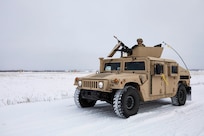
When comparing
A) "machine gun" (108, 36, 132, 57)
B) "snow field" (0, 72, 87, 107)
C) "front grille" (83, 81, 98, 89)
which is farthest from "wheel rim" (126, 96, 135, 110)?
"snow field" (0, 72, 87, 107)

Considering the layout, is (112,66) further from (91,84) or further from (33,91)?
(33,91)

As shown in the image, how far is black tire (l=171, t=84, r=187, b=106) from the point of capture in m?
7.76

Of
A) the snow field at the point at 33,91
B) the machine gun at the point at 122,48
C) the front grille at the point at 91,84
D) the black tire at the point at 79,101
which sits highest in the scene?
the machine gun at the point at 122,48

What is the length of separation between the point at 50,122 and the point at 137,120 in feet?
7.71

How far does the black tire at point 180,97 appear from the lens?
7.76 m

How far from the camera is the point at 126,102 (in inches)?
227

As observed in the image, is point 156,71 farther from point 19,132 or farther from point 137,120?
point 19,132

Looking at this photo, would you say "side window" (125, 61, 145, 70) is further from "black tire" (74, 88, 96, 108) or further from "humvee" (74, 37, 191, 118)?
"black tire" (74, 88, 96, 108)

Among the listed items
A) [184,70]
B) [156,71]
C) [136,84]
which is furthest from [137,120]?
[184,70]

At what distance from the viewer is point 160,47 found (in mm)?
7918

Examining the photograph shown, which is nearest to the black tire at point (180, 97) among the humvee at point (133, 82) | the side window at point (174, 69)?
the humvee at point (133, 82)

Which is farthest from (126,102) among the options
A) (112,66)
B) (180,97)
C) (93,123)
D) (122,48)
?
(180,97)

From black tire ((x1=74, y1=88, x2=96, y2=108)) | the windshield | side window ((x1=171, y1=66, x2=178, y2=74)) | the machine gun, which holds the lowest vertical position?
black tire ((x1=74, y1=88, x2=96, y2=108))

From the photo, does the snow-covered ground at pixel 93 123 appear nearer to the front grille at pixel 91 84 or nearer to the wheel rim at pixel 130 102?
the wheel rim at pixel 130 102
